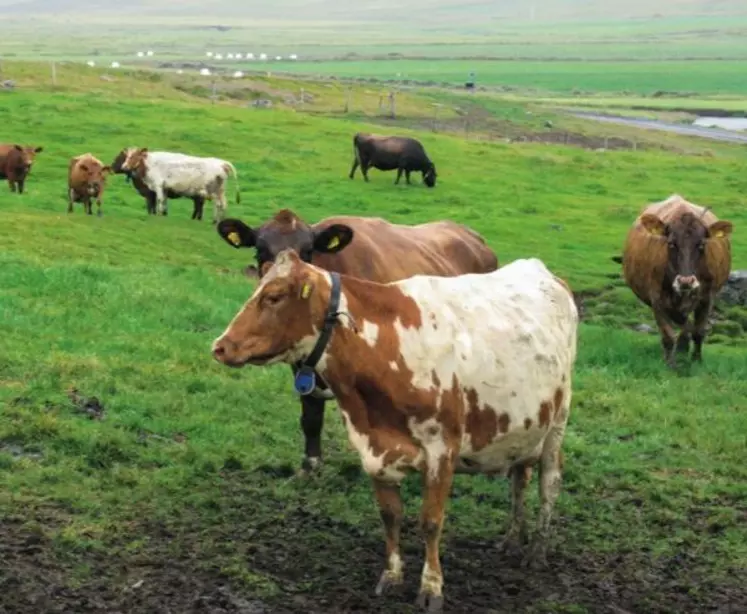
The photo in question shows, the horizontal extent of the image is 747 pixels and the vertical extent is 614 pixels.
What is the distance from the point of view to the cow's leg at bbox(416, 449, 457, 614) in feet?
24.4

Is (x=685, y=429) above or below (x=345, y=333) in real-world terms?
below

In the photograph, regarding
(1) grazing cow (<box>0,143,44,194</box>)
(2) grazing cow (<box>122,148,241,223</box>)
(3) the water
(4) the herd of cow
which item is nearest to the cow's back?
(4) the herd of cow

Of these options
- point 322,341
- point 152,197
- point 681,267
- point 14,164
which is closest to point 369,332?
point 322,341

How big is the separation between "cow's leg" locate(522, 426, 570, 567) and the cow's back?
7.88ft

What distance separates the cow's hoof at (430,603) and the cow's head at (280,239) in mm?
2587

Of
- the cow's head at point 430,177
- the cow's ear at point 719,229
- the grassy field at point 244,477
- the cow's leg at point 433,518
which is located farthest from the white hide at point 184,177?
the cow's leg at point 433,518

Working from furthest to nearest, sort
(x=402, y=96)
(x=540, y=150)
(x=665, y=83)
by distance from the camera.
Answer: (x=665, y=83)
(x=402, y=96)
(x=540, y=150)

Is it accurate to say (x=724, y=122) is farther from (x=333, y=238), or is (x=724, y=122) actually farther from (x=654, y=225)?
(x=333, y=238)

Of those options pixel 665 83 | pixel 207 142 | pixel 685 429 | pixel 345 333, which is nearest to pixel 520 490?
pixel 345 333

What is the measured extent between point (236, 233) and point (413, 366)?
1.98 m

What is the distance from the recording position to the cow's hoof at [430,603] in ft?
24.7

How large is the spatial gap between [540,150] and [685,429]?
3898 cm

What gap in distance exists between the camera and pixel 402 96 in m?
83.4

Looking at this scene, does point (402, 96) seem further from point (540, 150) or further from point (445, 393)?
point (445, 393)
